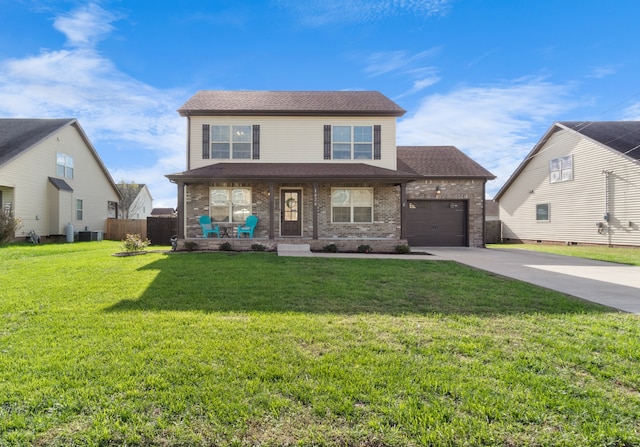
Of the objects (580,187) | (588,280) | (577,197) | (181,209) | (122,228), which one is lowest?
(588,280)

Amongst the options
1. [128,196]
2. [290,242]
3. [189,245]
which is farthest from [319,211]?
[128,196]

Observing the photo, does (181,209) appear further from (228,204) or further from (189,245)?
(228,204)

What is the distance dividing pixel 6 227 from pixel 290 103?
13.6 metres

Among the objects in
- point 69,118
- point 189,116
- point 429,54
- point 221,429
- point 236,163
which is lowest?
point 221,429

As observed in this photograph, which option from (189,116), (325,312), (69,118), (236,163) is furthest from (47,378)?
(69,118)

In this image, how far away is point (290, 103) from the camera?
45.8 feet

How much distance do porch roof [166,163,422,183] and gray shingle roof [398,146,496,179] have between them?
234cm

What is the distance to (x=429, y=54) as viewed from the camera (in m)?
15.1

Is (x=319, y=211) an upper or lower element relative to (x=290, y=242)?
upper

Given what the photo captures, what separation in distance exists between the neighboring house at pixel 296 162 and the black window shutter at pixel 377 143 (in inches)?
1.7

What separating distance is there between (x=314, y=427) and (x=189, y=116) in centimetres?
1390

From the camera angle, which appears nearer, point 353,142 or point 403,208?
point 403,208

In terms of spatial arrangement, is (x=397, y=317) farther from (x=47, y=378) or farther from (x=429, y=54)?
(x=429, y=54)

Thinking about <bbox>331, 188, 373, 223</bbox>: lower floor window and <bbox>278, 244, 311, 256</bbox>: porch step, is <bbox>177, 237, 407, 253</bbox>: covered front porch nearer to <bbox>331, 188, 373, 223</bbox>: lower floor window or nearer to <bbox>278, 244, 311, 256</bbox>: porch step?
<bbox>278, 244, 311, 256</bbox>: porch step
